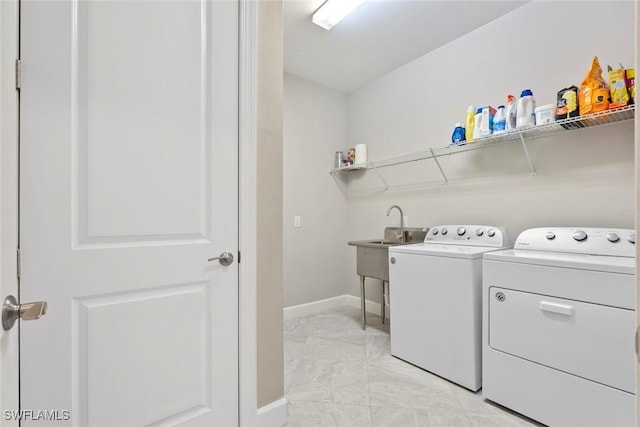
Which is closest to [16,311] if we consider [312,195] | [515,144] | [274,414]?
[274,414]

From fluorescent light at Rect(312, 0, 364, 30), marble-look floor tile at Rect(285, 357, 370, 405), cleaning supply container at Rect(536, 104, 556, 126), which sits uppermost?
fluorescent light at Rect(312, 0, 364, 30)

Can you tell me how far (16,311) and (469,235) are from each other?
2401 mm

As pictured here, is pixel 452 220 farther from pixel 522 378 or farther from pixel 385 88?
pixel 385 88

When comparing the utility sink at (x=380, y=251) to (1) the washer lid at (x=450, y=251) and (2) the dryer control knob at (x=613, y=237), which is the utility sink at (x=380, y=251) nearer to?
(1) the washer lid at (x=450, y=251)

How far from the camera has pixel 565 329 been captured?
4.70 ft

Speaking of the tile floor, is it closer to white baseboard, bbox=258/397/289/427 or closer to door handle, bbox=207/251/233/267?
white baseboard, bbox=258/397/289/427

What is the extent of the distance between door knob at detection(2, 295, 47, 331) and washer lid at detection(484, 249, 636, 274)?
1860 mm

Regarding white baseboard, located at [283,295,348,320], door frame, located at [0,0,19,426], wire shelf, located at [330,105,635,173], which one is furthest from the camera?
white baseboard, located at [283,295,348,320]

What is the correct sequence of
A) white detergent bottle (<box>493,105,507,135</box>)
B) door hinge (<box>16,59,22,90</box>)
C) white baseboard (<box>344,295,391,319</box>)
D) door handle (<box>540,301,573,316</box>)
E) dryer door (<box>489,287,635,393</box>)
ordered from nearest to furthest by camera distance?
1. door hinge (<box>16,59,22,90</box>)
2. dryer door (<box>489,287,635,393</box>)
3. door handle (<box>540,301,573,316</box>)
4. white detergent bottle (<box>493,105,507,135</box>)
5. white baseboard (<box>344,295,391,319</box>)

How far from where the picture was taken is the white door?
97 cm

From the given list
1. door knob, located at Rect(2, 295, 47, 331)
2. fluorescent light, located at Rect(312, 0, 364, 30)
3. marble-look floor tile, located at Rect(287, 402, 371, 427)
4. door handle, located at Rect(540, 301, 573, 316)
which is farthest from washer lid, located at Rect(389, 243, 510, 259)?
door knob, located at Rect(2, 295, 47, 331)

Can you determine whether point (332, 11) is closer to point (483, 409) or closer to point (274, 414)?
point (274, 414)

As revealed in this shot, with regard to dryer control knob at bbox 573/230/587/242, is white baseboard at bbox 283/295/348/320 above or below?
below

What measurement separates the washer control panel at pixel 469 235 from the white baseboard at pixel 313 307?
55.6 inches
